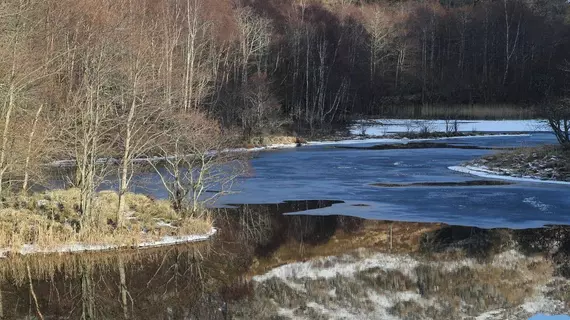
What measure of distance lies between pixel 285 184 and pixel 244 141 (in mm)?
22902

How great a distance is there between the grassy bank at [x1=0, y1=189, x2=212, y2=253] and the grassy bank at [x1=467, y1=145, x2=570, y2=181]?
15775 mm

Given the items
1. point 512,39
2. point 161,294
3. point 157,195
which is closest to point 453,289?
point 161,294

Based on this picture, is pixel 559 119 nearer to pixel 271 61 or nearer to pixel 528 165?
pixel 528 165

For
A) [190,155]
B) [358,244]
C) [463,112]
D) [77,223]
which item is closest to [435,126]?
[463,112]

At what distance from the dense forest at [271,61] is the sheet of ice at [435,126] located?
3405 mm

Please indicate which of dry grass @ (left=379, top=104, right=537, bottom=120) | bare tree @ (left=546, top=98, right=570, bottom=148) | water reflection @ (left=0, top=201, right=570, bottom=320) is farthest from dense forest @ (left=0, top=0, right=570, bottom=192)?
bare tree @ (left=546, top=98, right=570, bottom=148)

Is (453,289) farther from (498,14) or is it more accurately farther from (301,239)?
(498,14)

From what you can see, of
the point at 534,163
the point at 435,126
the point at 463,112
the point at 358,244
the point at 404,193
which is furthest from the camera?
the point at 463,112

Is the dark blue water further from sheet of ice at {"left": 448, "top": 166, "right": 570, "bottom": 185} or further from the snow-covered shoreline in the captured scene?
the snow-covered shoreline

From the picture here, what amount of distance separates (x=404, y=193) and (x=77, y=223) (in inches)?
481

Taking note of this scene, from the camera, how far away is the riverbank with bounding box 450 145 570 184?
26828 mm

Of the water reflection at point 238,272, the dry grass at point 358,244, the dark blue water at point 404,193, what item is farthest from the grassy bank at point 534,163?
the dry grass at point 358,244

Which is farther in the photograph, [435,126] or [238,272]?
[435,126]

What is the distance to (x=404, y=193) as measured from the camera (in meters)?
23.6
